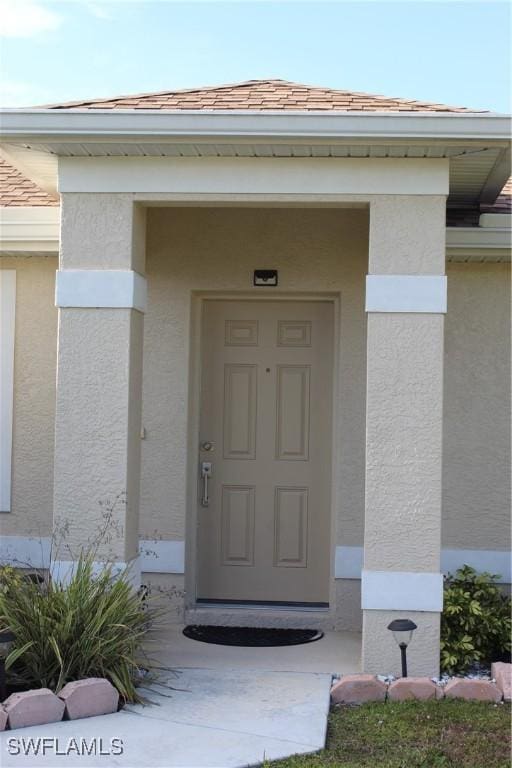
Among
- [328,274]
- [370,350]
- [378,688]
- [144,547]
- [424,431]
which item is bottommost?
[378,688]

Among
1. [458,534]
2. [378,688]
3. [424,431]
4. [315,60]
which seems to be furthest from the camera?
[315,60]

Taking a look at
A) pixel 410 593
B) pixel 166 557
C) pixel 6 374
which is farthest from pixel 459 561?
pixel 6 374

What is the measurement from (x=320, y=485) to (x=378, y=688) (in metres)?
2.23

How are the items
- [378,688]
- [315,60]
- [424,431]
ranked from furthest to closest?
[315,60], [424,431], [378,688]

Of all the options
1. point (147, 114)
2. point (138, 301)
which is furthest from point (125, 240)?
point (147, 114)

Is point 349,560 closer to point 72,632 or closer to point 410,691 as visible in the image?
point 410,691

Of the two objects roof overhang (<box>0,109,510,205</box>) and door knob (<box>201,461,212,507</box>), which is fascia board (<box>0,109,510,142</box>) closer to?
roof overhang (<box>0,109,510,205</box>)

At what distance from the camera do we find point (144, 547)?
294 inches

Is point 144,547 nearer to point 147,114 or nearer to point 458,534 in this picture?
point 458,534

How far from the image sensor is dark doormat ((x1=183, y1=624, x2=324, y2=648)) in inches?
270

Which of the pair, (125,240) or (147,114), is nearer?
(147,114)

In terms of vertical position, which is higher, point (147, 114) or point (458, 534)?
point (147, 114)

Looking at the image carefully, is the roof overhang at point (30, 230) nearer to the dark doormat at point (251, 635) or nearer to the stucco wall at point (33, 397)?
the stucco wall at point (33, 397)

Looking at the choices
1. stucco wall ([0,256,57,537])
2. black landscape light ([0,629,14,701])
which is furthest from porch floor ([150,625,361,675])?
stucco wall ([0,256,57,537])
